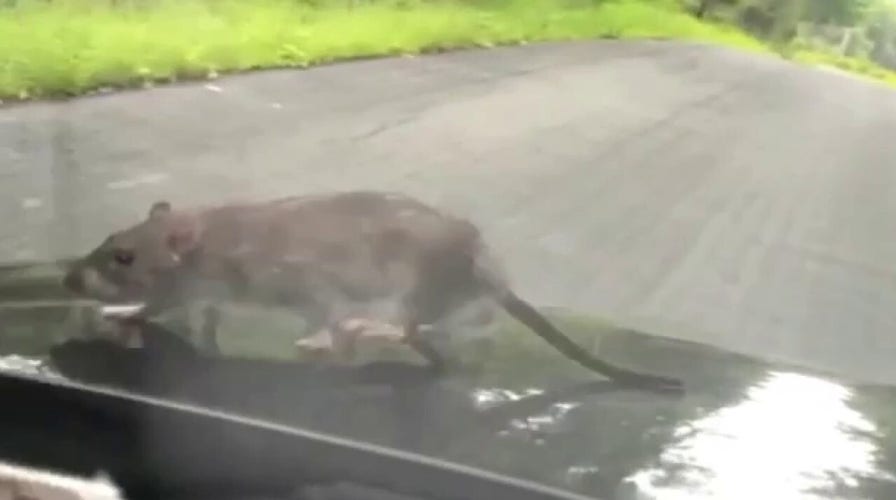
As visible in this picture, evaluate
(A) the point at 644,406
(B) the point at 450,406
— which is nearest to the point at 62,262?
(B) the point at 450,406

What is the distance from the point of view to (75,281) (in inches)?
33.7

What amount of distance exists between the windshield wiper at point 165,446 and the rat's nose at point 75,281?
0.20 feet

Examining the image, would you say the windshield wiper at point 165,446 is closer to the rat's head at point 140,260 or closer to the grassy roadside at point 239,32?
the rat's head at point 140,260

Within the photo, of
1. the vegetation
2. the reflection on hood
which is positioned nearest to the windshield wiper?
the reflection on hood

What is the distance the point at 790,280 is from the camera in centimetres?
71

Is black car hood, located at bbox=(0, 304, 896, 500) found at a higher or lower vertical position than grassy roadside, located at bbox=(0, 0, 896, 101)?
lower

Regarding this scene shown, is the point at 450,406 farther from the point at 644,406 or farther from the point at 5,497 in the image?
the point at 5,497

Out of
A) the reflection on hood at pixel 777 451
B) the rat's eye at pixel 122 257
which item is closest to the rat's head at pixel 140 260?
the rat's eye at pixel 122 257

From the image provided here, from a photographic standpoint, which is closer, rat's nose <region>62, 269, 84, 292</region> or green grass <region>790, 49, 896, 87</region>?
green grass <region>790, 49, 896, 87</region>

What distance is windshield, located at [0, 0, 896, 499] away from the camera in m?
0.72

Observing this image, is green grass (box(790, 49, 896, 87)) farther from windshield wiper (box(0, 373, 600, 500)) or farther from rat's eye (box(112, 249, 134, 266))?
rat's eye (box(112, 249, 134, 266))

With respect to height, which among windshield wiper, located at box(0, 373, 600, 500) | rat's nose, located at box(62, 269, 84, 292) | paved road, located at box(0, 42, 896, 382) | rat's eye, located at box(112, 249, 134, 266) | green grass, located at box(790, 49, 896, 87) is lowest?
windshield wiper, located at box(0, 373, 600, 500)

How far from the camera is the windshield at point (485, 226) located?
722 millimetres

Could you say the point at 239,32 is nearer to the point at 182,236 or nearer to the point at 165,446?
the point at 182,236
